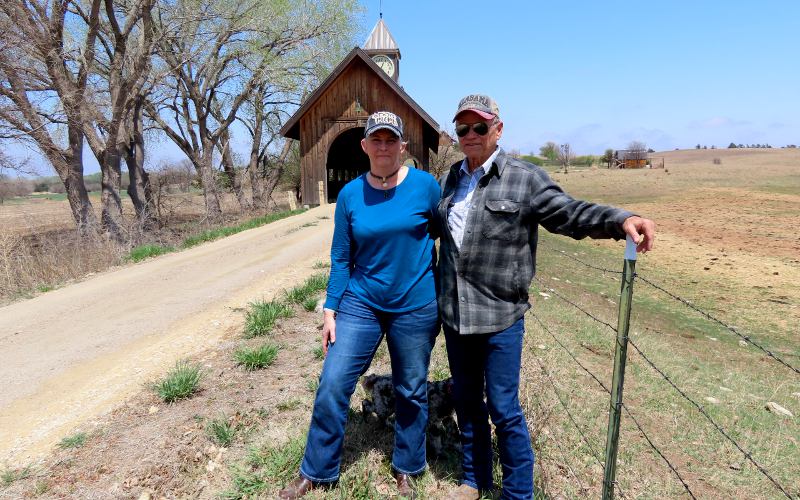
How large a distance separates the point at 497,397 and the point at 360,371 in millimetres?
798

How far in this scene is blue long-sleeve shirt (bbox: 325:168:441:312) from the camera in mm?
2746

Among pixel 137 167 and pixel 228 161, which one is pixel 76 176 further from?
pixel 228 161

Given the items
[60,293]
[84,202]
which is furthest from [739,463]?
[84,202]

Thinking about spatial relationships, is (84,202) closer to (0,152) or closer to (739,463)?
(0,152)

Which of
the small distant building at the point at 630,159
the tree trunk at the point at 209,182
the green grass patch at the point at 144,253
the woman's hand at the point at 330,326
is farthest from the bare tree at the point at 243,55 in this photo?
the small distant building at the point at 630,159

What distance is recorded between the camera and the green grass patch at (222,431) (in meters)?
3.43

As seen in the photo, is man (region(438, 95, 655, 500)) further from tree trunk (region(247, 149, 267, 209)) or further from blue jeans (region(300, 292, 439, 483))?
tree trunk (region(247, 149, 267, 209))

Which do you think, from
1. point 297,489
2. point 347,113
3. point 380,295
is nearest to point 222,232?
point 347,113

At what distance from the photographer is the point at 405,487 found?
2.98 metres

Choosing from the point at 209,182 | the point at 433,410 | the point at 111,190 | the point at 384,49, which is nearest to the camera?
the point at 433,410

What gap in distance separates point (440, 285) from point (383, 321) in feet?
Result: 1.33

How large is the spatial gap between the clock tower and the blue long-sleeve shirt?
2895 centimetres

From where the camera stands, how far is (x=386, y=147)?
9.09ft

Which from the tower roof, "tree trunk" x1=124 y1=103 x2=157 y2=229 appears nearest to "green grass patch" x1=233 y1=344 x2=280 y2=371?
"tree trunk" x1=124 y1=103 x2=157 y2=229
